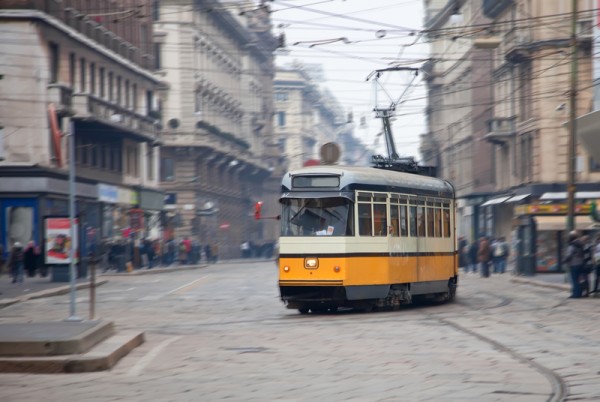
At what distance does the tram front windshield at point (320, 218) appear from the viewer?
21.7 meters

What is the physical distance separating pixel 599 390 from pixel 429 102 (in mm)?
77264

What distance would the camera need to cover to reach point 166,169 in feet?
248

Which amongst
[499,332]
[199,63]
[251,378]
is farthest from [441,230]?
[199,63]

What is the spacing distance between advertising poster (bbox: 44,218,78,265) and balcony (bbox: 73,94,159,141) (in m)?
14.9

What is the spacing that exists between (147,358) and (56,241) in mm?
20734

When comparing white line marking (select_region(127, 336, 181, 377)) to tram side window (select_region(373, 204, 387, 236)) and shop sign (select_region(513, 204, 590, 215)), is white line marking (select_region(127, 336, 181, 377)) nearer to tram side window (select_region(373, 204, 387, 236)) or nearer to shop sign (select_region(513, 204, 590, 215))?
tram side window (select_region(373, 204, 387, 236))

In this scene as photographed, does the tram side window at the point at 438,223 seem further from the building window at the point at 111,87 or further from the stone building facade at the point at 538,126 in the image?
the building window at the point at 111,87

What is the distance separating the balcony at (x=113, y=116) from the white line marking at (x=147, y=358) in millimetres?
33372

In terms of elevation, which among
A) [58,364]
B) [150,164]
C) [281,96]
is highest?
[281,96]

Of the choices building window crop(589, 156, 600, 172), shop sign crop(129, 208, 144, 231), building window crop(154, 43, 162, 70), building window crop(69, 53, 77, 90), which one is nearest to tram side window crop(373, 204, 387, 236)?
building window crop(69, 53, 77, 90)

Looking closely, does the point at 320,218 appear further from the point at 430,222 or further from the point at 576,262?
the point at 576,262

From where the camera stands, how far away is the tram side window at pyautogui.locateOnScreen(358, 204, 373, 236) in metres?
22.0

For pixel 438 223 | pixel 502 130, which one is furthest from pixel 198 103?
pixel 438 223

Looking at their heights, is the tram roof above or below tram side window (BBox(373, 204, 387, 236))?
above
